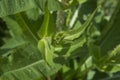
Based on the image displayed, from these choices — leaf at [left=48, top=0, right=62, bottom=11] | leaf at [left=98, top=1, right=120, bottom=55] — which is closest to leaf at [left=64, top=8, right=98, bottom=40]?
leaf at [left=48, top=0, right=62, bottom=11]

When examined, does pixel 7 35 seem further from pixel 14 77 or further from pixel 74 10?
pixel 14 77

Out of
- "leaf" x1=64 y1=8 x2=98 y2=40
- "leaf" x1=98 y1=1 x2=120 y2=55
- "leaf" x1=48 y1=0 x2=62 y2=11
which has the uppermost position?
"leaf" x1=48 y1=0 x2=62 y2=11

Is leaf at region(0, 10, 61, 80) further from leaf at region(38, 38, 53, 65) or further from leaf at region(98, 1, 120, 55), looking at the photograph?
leaf at region(98, 1, 120, 55)

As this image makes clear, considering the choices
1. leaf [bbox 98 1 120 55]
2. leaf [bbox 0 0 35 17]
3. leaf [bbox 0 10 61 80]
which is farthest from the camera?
leaf [bbox 98 1 120 55]

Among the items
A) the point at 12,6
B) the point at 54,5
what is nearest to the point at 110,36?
the point at 54,5

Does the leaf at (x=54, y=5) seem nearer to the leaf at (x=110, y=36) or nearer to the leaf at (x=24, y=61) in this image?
the leaf at (x=24, y=61)

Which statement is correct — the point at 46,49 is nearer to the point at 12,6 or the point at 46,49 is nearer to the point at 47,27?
the point at 47,27

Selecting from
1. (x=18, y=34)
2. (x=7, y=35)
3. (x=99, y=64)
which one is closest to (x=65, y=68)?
(x=99, y=64)
